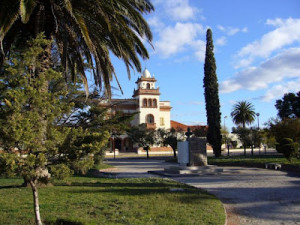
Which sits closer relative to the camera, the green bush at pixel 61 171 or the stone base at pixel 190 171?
the green bush at pixel 61 171

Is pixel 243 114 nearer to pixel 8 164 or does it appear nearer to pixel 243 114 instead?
pixel 243 114

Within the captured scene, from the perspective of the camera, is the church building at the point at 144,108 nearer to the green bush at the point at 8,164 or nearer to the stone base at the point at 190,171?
the stone base at the point at 190,171

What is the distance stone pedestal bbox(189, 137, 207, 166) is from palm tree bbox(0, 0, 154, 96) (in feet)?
26.3

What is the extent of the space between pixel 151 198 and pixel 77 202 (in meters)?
1.97

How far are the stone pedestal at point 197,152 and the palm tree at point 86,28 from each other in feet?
26.3

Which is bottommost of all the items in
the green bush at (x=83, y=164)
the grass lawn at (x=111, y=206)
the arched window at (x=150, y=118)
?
the grass lawn at (x=111, y=206)

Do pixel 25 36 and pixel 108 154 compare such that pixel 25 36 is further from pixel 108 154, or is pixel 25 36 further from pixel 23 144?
pixel 108 154

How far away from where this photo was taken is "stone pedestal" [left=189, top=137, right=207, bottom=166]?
17.8 metres

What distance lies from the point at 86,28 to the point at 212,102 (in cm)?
2226

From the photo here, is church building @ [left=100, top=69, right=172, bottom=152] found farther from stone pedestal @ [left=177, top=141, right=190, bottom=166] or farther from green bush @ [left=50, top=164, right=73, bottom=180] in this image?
green bush @ [left=50, top=164, right=73, bottom=180]

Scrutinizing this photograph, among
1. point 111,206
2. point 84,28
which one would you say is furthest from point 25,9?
point 111,206

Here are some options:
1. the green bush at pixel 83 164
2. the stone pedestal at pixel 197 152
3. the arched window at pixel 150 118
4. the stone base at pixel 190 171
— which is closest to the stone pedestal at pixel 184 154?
the stone pedestal at pixel 197 152

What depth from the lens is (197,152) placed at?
18.0 meters

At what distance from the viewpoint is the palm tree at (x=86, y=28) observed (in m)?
8.42
